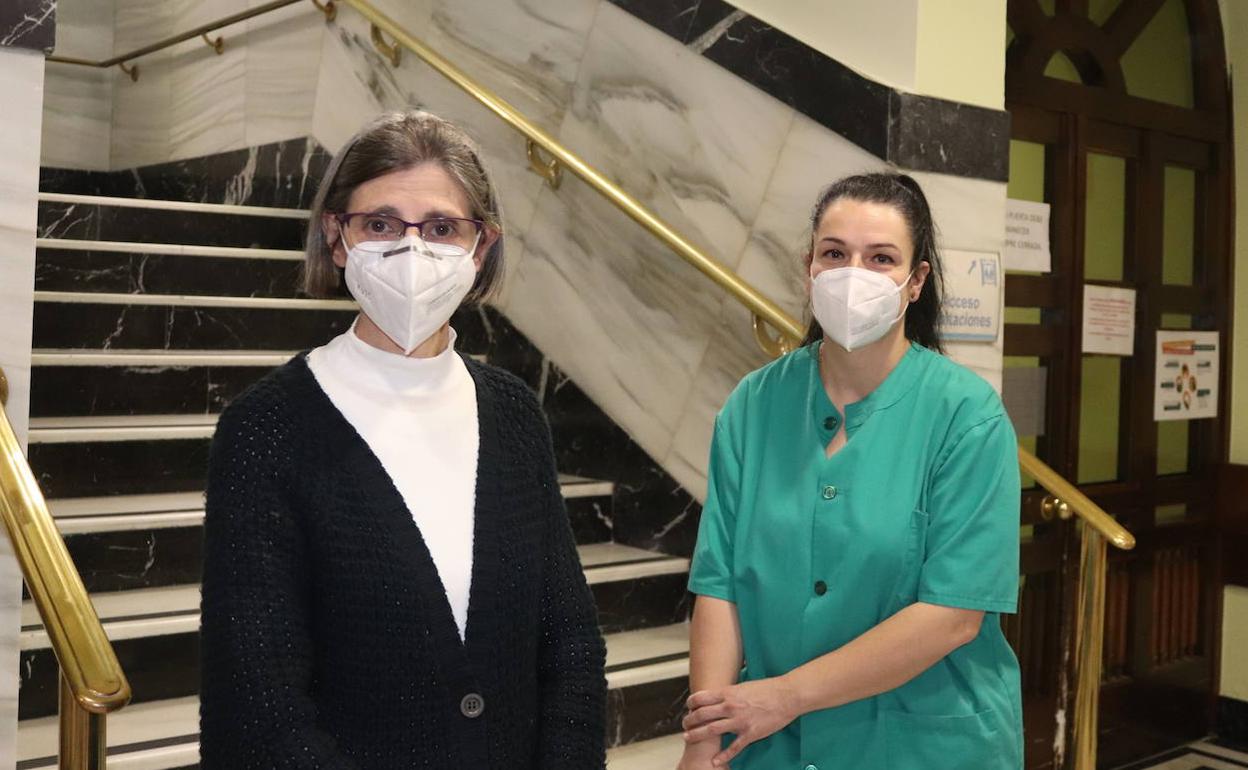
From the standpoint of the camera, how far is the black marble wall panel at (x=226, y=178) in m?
6.00

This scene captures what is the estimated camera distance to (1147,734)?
16.5 feet

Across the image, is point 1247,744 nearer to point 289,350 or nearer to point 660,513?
point 660,513

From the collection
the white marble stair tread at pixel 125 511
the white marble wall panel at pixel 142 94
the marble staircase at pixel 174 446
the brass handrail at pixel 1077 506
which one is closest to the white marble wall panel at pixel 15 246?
the marble staircase at pixel 174 446

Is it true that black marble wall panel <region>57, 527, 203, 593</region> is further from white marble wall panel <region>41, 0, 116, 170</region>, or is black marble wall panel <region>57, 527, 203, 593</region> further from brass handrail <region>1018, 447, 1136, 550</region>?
white marble wall panel <region>41, 0, 116, 170</region>

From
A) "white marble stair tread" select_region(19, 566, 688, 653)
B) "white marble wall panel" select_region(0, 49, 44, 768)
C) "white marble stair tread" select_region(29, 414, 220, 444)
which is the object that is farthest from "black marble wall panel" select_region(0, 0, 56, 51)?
"white marble stair tread" select_region(29, 414, 220, 444)

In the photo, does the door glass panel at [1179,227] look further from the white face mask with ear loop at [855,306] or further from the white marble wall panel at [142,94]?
the white marble wall panel at [142,94]

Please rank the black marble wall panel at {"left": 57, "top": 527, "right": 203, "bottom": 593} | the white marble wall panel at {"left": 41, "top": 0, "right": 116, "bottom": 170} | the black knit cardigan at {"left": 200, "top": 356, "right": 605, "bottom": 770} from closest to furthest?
the black knit cardigan at {"left": 200, "top": 356, "right": 605, "bottom": 770} → the black marble wall panel at {"left": 57, "top": 527, "right": 203, "bottom": 593} → the white marble wall panel at {"left": 41, "top": 0, "right": 116, "bottom": 170}

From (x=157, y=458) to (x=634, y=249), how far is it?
61.9 inches

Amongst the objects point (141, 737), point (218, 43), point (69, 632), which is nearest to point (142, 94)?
point (218, 43)

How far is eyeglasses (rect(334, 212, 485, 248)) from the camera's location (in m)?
1.63

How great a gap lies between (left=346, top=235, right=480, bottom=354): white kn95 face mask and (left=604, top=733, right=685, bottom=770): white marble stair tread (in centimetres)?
191

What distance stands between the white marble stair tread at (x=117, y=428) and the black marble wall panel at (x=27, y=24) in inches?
59.9

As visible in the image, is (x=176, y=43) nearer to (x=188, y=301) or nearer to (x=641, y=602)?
(x=188, y=301)

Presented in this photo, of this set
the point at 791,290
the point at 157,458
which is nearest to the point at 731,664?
the point at 791,290
